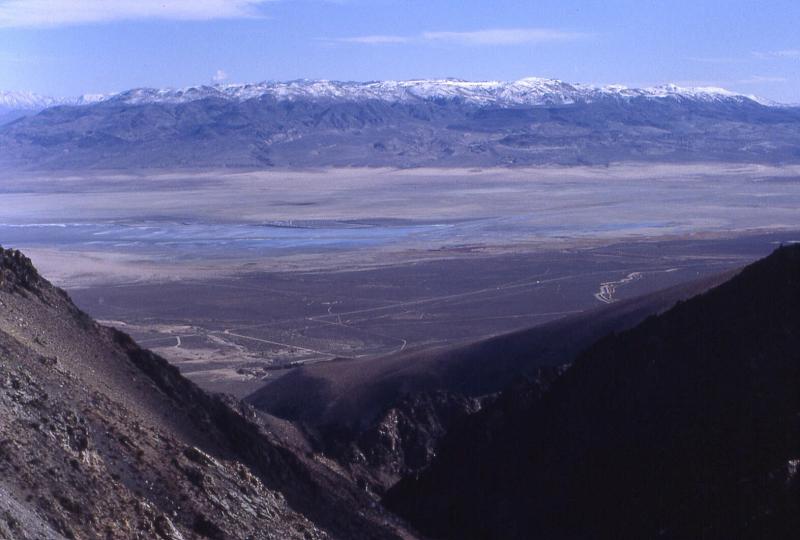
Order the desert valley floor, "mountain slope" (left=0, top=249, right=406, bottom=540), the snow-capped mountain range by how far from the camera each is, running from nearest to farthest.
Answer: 1. "mountain slope" (left=0, top=249, right=406, bottom=540)
2. the desert valley floor
3. the snow-capped mountain range

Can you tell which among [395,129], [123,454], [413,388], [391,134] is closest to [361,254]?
[413,388]

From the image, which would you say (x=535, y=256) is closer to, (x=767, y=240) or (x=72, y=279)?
(x=767, y=240)

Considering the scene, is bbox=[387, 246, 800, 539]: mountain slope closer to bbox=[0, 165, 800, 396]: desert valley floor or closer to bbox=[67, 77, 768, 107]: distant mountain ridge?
bbox=[0, 165, 800, 396]: desert valley floor

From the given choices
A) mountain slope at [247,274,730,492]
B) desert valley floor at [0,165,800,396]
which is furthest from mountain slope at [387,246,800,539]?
desert valley floor at [0,165,800,396]

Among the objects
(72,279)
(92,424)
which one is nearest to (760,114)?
(72,279)

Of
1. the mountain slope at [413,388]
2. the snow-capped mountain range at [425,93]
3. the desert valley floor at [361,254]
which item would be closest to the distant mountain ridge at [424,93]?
the snow-capped mountain range at [425,93]
